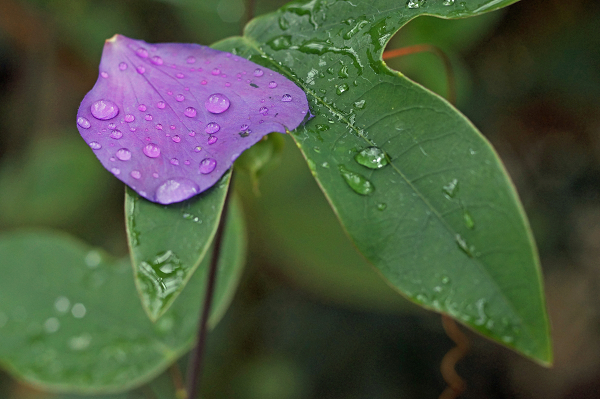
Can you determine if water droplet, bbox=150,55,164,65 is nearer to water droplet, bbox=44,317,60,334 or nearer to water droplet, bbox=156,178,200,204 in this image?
water droplet, bbox=156,178,200,204

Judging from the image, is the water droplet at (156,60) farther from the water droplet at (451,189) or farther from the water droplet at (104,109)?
the water droplet at (451,189)

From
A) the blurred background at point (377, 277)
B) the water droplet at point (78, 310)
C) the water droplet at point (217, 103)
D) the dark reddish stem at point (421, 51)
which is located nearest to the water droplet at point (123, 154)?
the water droplet at point (217, 103)

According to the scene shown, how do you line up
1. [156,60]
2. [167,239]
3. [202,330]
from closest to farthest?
[167,239]
[156,60]
[202,330]

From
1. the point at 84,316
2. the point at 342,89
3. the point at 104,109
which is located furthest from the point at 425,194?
the point at 84,316

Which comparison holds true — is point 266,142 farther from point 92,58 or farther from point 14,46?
point 14,46

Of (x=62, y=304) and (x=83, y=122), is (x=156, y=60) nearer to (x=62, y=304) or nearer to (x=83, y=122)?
(x=83, y=122)

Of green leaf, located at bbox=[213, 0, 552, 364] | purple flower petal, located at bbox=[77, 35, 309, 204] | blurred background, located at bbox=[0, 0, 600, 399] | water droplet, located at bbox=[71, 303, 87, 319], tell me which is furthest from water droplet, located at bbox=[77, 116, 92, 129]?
blurred background, located at bbox=[0, 0, 600, 399]

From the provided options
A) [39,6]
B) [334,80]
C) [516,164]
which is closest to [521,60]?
[516,164]

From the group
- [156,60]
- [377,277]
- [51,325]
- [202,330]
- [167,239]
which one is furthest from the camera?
[377,277]
